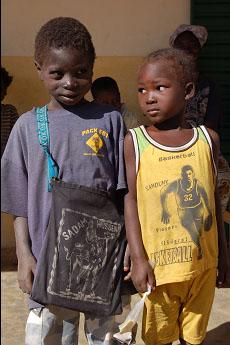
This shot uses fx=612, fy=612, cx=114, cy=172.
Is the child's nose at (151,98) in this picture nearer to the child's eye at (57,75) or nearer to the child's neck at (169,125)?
the child's neck at (169,125)

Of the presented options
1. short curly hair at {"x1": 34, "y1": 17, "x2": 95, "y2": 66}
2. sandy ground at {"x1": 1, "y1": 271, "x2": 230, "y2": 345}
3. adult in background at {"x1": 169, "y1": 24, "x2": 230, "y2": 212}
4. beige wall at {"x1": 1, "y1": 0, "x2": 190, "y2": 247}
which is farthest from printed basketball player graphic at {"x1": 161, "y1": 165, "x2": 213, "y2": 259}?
beige wall at {"x1": 1, "y1": 0, "x2": 190, "y2": 247}

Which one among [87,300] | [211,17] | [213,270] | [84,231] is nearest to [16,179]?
[84,231]

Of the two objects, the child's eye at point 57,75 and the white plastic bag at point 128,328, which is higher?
the child's eye at point 57,75

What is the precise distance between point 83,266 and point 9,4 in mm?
2911

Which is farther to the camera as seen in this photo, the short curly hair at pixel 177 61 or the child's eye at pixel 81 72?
the short curly hair at pixel 177 61

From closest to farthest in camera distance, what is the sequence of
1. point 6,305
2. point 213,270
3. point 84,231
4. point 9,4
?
point 84,231 → point 213,270 → point 6,305 → point 9,4

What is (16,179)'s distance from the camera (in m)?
2.30

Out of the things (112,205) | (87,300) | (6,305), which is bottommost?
(6,305)

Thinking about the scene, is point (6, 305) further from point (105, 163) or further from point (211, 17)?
point (211, 17)

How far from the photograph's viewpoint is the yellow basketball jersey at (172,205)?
2.34m

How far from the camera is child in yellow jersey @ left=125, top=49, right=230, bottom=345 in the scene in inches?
92.0

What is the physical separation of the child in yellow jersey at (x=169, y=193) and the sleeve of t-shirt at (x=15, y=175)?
1.30 ft

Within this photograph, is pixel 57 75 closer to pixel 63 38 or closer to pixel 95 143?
pixel 63 38

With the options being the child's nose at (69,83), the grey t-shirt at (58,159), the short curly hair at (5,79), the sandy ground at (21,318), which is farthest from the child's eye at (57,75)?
the short curly hair at (5,79)
